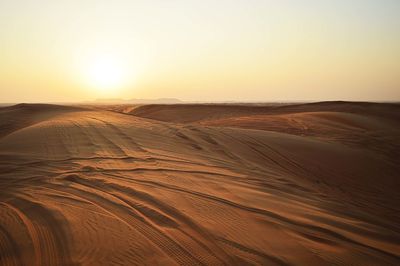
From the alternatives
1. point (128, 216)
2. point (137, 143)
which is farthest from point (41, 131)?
point (128, 216)

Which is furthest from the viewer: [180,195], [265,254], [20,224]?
[180,195]

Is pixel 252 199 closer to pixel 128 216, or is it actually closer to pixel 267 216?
pixel 267 216

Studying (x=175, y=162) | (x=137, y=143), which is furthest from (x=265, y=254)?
(x=137, y=143)

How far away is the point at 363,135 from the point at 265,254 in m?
8.86

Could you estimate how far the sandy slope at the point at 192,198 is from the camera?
245 cm

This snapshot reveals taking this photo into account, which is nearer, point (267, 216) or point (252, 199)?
point (267, 216)

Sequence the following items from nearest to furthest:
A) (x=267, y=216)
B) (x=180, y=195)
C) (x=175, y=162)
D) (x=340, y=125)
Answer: (x=267, y=216), (x=180, y=195), (x=175, y=162), (x=340, y=125)

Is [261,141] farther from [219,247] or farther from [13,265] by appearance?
[13,265]

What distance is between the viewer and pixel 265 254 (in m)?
2.40

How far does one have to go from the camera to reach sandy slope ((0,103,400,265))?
96.5 inches

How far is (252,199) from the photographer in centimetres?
369

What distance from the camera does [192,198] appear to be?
3604 mm

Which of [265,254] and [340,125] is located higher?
[340,125]

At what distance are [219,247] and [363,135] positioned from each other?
904cm
